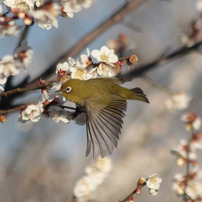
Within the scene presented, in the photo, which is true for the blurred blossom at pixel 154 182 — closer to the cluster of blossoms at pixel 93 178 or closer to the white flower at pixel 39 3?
the cluster of blossoms at pixel 93 178

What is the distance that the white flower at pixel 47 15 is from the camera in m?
1.61

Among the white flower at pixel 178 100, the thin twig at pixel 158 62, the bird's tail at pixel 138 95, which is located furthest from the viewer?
the white flower at pixel 178 100

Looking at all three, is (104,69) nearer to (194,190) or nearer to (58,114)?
(58,114)

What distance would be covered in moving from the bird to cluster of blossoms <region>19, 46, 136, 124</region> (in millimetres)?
250

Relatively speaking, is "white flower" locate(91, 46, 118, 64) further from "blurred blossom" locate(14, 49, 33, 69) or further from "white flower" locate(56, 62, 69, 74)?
"blurred blossom" locate(14, 49, 33, 69)

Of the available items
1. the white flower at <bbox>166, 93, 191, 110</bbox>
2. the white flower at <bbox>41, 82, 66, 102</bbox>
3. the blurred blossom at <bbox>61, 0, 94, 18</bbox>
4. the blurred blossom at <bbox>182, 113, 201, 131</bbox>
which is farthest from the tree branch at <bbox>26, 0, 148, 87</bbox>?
the white flower at <bbox>166, 93, 191, 110</bbox>

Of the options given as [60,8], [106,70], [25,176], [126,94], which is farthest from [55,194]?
[60,8]

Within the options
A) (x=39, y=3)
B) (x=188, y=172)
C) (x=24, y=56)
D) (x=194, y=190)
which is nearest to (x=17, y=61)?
(x=24, y=56)

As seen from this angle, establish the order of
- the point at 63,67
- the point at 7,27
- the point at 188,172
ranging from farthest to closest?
1. the point at 188,172
2. the point at 63,67
3. the point at 7,27

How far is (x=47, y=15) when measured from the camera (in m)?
1.63

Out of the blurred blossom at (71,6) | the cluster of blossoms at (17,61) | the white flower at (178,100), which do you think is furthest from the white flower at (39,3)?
the white flower at (178,100)

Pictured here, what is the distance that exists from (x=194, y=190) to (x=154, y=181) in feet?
1.92

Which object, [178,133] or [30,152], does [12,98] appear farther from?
[178,133]

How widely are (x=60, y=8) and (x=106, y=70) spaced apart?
418 millimetres
